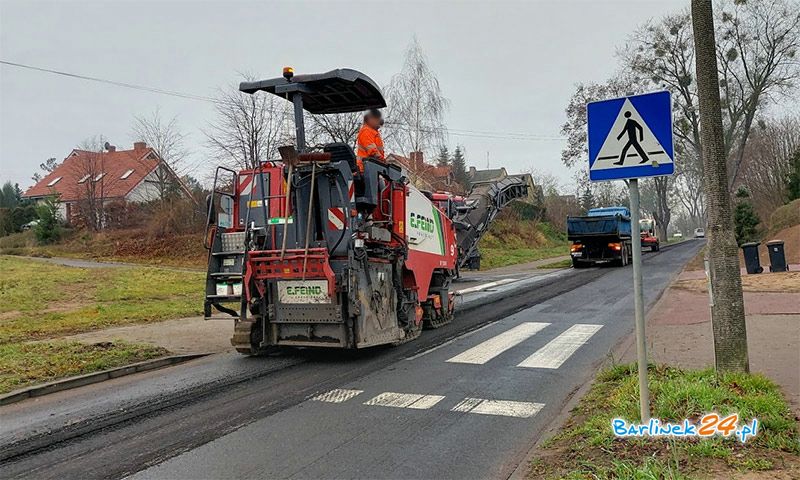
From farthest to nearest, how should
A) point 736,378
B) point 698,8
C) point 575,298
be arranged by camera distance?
point 575,298, point 698,8, point 736,378

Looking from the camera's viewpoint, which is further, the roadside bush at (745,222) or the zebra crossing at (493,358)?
the roadside bush at (745,222)

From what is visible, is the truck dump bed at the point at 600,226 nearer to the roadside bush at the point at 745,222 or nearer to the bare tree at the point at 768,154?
the roadside bush at the point at 745,222

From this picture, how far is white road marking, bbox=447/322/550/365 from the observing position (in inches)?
335

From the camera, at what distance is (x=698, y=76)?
19.7 ft

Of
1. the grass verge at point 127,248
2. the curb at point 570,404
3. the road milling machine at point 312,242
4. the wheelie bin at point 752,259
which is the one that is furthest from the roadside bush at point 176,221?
the curb at point 570,404

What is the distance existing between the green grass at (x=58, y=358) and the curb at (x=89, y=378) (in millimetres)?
191

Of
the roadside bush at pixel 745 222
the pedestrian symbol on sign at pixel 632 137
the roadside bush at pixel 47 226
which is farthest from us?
the roadside bush at pixel 47 226

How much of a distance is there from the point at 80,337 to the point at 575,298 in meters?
11.7

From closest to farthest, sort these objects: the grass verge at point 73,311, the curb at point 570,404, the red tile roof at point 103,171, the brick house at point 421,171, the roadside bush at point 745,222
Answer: the curb at point 570,404 → the grass verge at point 73,311 → the roadside bush at point 745,222 → the brick house at point 421,171 → the red tile roof at point 103,171

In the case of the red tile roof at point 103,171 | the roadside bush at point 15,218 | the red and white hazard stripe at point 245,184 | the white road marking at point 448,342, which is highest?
the red tile roof at point 103,171

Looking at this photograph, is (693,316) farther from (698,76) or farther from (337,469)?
(337,469)

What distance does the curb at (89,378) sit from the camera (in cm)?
682

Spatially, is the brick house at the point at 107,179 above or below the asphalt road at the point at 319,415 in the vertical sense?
above

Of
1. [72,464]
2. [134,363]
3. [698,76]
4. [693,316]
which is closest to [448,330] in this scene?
[693,316]
